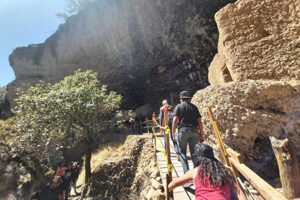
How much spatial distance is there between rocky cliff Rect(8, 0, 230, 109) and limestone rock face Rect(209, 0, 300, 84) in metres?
6.31

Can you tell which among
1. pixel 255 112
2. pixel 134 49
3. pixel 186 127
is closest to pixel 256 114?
pixel 255 112

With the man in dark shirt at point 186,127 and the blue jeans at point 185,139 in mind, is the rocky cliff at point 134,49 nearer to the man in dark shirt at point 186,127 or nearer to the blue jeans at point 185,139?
the man in dark shirt at point 186,127

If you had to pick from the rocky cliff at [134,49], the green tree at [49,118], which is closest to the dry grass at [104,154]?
the green tree at [49,118]

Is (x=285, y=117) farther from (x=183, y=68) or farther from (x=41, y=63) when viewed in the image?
(x=41, y=63)

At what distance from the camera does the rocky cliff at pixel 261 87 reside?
317cm

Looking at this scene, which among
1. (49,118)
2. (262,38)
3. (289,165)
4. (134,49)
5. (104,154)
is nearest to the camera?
(289,165)

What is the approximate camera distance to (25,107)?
21.2ft

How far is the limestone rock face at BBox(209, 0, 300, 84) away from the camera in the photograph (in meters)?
3.28

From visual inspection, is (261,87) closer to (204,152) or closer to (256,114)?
(256,114)

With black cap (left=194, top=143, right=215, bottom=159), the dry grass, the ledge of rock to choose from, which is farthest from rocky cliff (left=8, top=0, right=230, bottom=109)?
black cap (left=194, top=143, right=215, bottom=159)

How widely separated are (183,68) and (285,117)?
10553 millimetres

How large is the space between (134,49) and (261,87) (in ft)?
38.9

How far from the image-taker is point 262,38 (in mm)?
3707

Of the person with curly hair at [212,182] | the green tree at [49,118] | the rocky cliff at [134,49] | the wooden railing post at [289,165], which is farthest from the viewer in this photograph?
the rocky cliff at [134,49]
